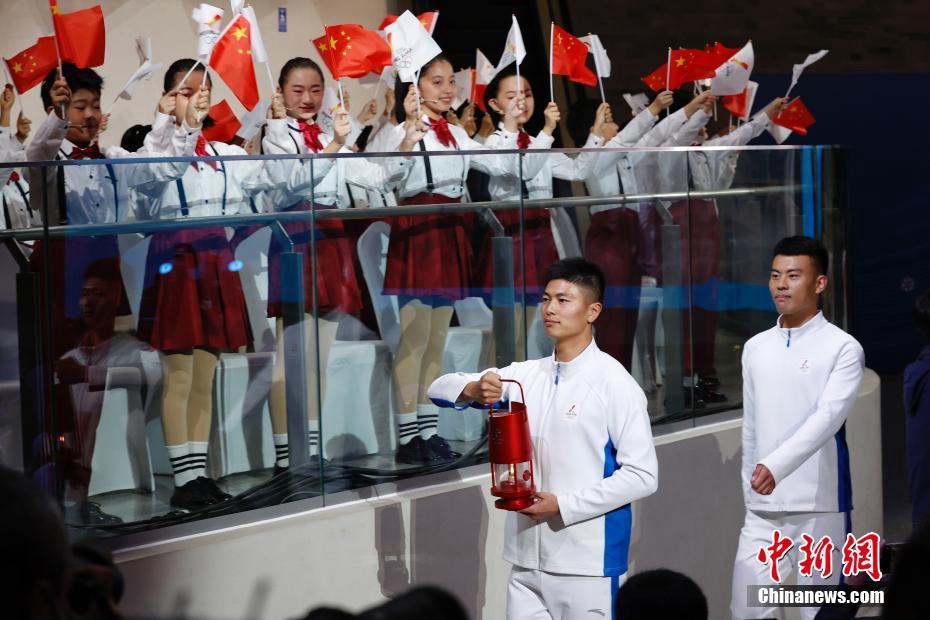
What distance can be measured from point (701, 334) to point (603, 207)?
3.23 feet

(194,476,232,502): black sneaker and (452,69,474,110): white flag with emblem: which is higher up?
(452,69,474,110): white flag with emblem

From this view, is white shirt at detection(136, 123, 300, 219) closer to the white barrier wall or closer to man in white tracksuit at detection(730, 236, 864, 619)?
the white barrier wall

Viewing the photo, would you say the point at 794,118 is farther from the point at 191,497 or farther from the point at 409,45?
the point at 191,497

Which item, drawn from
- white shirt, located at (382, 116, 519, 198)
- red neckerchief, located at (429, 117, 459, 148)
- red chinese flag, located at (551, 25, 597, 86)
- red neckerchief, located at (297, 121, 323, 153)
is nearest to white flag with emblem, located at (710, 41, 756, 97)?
red chinese flag, located at (551, 25, 597, 86)

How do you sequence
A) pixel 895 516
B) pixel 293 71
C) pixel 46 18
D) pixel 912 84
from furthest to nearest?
pixel 912 84
pixel 46 18
pixel 895 516
pixel 293 71

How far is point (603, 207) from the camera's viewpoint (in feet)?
18.6

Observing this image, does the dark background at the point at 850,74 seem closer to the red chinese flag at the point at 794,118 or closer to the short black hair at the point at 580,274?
the red chinese flag at the point at 794,118

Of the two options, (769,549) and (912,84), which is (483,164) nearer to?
(769,549)

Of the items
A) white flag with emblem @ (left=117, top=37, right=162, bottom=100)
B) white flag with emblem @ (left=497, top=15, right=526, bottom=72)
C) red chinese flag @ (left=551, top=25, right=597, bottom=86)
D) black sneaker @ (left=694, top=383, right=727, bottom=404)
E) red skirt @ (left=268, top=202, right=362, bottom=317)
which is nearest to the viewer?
red skirt @ (left=268, top=202, right=362, bottom=317)

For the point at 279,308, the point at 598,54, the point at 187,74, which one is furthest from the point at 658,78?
the point at 279,308

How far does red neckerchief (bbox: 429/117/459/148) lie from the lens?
20.9ft

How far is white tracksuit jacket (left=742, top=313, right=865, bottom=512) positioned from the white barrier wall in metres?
0.86

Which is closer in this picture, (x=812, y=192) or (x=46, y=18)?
(x=812, y=192)

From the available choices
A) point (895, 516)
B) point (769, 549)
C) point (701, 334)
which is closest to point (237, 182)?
point (769, 549)
